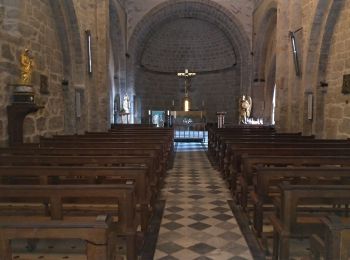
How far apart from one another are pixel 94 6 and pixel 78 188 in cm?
967

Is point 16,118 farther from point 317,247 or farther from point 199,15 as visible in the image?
point 199,15

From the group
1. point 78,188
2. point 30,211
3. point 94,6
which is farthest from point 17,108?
point 94,6

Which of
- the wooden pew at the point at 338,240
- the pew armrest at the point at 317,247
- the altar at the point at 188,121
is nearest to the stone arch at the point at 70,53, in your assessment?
the altar at the point at 188,121

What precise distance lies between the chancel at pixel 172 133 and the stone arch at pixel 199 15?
3.3 inches

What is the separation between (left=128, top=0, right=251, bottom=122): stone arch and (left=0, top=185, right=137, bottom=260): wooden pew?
15475mm

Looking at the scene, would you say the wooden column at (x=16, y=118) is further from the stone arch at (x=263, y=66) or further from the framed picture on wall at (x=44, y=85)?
the stone arch at (x=263, y=66)

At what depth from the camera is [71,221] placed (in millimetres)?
1798

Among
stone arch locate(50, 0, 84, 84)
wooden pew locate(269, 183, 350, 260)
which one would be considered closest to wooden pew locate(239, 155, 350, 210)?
wooden pew locate(269, 183, 350, 260)

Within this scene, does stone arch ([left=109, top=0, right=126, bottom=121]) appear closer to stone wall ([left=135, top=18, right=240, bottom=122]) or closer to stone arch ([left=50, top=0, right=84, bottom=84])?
stone wall ([left=135, top=18, right=240, bottom=122])

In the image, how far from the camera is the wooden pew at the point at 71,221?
166cm

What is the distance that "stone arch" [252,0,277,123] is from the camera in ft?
55.5

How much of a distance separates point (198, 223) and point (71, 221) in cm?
314

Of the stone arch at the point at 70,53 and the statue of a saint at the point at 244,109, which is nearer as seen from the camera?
the stone arch at the point at 70,53

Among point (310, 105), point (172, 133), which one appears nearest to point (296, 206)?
point (310, 105)
